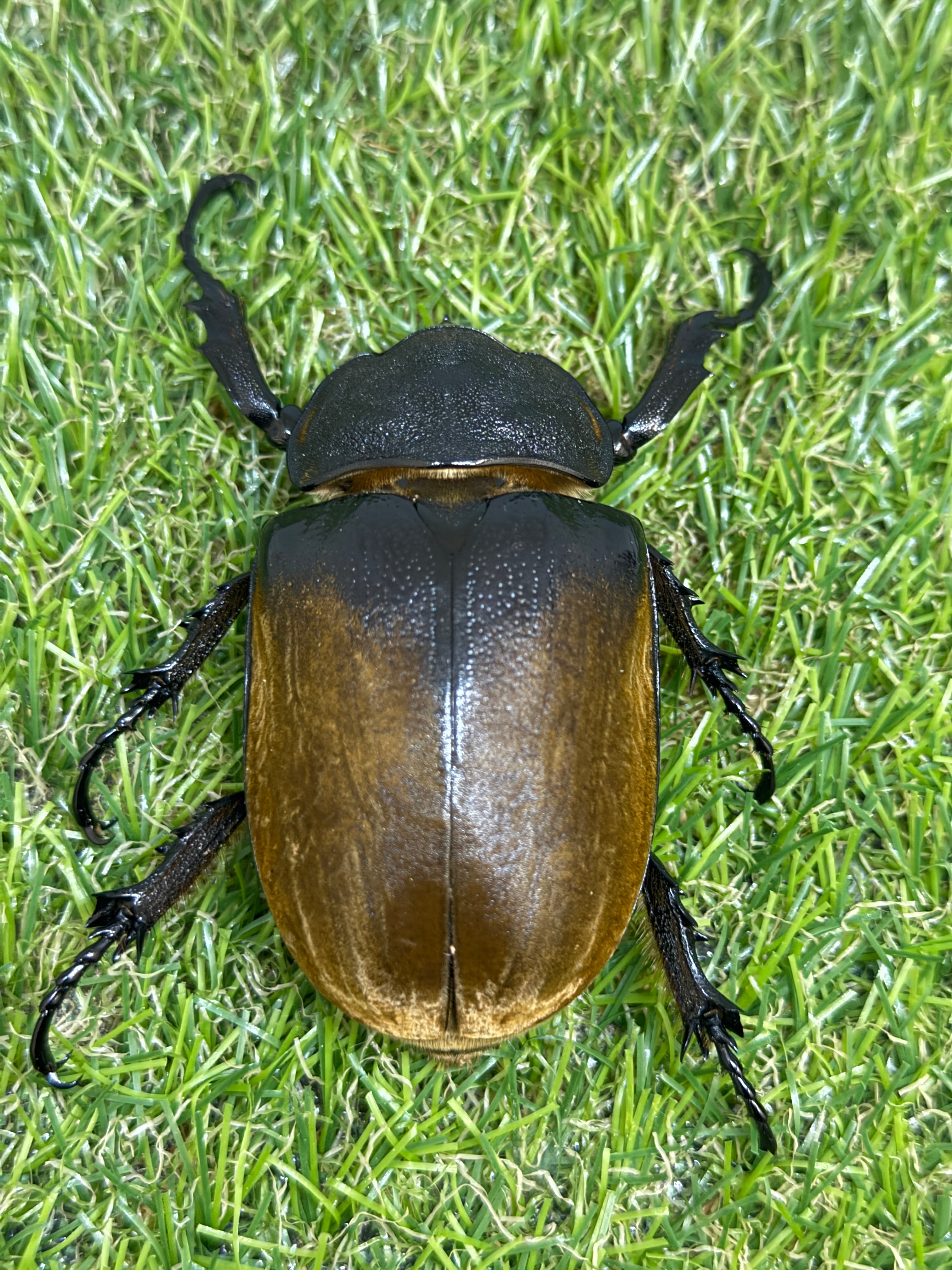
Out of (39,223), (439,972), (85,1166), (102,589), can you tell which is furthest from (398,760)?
(39,223)

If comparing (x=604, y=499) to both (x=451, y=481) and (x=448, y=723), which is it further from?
(x=448, y=723)

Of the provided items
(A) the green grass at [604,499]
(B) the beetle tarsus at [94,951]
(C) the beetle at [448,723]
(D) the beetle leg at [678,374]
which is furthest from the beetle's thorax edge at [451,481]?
(B) the beetle tarsus at [94,951]

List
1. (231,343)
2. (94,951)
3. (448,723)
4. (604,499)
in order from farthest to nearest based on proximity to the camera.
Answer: (604,499)
(231,343)
(94,951)
(448,723)

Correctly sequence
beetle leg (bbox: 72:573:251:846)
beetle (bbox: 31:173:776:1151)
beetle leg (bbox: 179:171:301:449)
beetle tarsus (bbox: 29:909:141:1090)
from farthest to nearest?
beetle leg (bbox: 179:171:301:449)
beetle leg (bbox: 72:573:251:846)
beetle tarsus (bbox: 29:909:141:1090)
beetle (bbox: 31:173:776:1151)

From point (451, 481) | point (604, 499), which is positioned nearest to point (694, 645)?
point (604, 499)

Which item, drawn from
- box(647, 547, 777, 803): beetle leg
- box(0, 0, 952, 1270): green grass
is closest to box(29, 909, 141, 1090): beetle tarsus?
box(0, 0, 952, 1270): green grass

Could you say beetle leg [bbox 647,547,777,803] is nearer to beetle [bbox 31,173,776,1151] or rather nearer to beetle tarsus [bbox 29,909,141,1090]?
beetle [bbox 31,173,776,1151]
